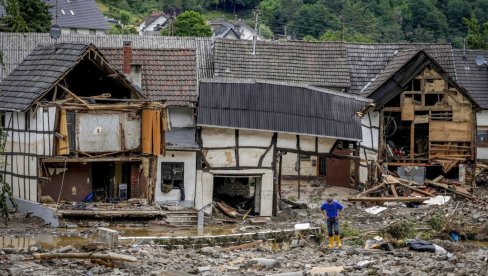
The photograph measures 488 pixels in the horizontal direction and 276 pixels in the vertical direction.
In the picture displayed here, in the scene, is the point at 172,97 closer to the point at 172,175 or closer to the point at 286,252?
the point at 172,175

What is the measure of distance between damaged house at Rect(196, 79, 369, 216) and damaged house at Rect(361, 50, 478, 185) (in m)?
6.18

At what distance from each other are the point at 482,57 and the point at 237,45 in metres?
14.7

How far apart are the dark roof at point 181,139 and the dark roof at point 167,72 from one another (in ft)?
3.57

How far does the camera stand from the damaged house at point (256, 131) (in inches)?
1718

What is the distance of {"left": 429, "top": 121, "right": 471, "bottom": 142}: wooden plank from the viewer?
170 ft

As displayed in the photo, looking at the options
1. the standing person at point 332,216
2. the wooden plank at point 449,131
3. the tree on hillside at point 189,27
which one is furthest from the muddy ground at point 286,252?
the tree on hillside at point 189,27

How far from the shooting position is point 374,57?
55750 millimetres

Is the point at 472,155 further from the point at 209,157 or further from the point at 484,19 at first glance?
the point at 484,19

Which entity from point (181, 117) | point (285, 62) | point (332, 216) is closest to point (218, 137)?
point (181, 117)

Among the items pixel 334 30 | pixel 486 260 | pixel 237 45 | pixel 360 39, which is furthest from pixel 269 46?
pixel 334 30

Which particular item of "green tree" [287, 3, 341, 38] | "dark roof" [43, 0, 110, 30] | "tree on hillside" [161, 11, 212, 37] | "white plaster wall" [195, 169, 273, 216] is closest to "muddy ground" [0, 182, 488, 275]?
"white plaster wall" [195, 169, 273, 216]

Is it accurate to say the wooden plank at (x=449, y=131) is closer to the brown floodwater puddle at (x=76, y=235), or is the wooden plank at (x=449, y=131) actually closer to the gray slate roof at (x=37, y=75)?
the brown floodwater puddle at (x=76, y=235)

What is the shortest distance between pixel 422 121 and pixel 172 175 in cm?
1357

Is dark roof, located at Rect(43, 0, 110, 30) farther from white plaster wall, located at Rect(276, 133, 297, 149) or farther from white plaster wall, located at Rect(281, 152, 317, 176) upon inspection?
white plaster wall, located at Rect(276, 133, 297, 149)
